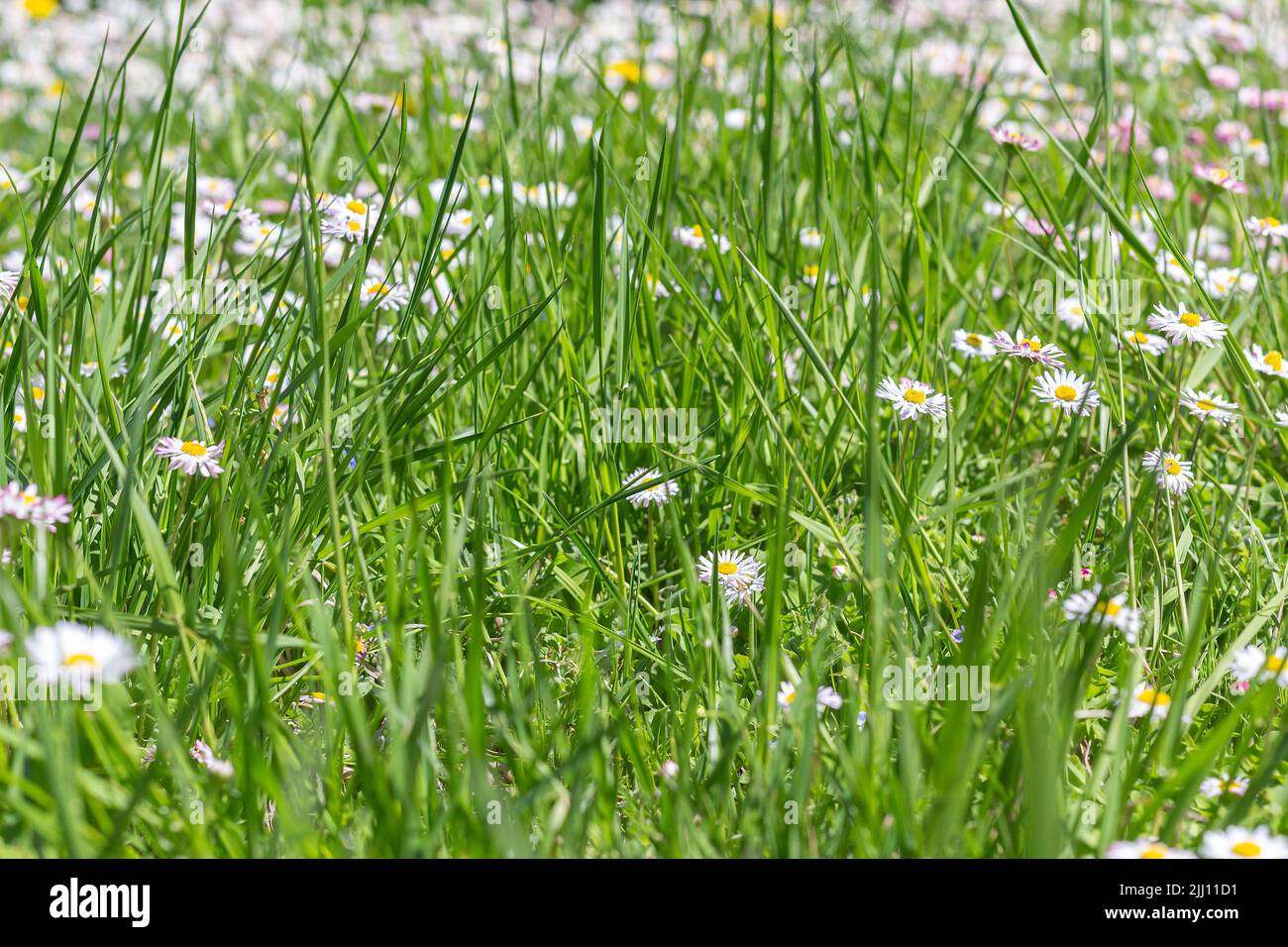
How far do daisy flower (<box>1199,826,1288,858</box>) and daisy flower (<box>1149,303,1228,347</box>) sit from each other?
0.80 meters

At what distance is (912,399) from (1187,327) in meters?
0.41

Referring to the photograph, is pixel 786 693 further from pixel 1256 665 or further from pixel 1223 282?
pixel 1223 282

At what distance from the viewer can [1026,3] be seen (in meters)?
5.83

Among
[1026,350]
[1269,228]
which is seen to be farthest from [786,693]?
[1269,228]

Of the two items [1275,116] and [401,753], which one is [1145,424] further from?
[1275,116]

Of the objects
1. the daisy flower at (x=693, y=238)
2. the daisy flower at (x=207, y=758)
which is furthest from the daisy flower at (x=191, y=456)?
the daisy flower at (x=693, y=238)

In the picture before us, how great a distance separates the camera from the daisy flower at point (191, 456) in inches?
58.8

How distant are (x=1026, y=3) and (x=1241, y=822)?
554cm

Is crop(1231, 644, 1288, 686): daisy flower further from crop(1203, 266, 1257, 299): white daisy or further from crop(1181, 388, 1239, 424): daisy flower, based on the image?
crop(1203, 266, 1257, 299): white daisy

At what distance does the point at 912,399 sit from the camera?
1.78 metres

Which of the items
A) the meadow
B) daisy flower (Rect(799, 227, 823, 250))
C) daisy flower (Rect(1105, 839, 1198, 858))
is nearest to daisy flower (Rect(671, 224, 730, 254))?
the meadow

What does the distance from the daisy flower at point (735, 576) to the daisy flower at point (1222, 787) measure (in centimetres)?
61

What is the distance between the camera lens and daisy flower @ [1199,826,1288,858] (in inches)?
44.4

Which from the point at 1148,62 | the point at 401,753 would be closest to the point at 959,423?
the point at 401,753
